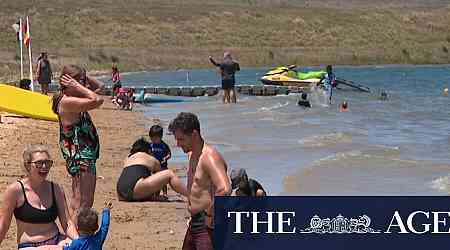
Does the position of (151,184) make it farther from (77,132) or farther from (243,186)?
(77,132)

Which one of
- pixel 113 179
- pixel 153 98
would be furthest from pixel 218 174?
pixel 153 98

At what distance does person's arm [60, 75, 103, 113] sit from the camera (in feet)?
25.7

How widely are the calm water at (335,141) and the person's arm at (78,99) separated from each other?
5.11 meters

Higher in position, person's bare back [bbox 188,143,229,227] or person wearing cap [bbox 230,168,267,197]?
person's bare back [bbox 188,143,229,227]

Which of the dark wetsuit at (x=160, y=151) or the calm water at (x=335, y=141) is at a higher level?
the dark wetsuit at (x=160, y=151)

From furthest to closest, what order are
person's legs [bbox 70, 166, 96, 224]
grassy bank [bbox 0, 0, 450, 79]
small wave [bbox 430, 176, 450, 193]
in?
grassy bank [bbox 0, 0, 450, 79] < small wave [bbox 430, 176, 450, 193] < person's legs [bbox 70, 166, 96, 224]

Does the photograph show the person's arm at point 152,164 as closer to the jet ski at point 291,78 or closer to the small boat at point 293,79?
the small boat at point 293,79

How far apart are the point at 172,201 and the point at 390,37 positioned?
63882 mm

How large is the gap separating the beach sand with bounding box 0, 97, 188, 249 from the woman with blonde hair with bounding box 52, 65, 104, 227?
43.2 inches

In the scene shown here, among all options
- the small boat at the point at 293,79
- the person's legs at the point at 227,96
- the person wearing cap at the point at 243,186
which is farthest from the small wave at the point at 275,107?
the person wearing cap at the point at 243,186

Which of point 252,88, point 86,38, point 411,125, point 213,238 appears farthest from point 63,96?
point 86,38

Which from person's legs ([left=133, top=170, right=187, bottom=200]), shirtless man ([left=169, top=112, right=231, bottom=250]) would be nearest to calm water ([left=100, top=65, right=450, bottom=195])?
person's legs ([left=133, top=170, right=187, bottom=200])

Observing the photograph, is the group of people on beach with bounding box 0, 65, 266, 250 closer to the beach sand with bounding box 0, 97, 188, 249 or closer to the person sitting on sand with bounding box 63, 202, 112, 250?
the person sitting on sand with bounding box 63, 202, 112, 250

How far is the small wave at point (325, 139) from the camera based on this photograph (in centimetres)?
1911
